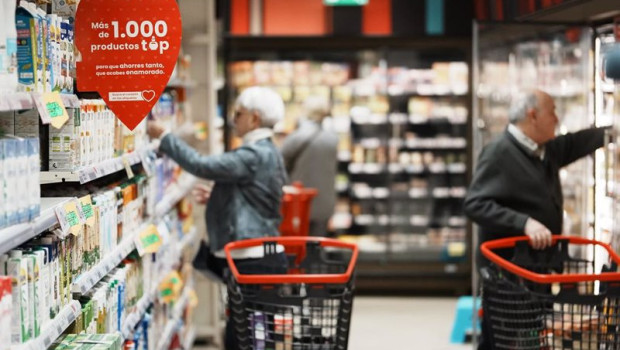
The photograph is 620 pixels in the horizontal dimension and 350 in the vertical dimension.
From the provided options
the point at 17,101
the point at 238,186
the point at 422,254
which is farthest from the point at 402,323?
the point at 17,101

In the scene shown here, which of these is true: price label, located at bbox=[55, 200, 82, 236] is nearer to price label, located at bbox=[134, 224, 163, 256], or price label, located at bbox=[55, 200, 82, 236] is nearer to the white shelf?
price label, located at bbox=[134, 224, 163, 256]

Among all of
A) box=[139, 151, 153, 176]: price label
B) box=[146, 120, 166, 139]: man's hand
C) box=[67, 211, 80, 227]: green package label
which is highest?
box=[146, 120, 166, 139]: man's hand

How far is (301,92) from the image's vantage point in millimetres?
10055

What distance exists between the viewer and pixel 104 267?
3992 mm

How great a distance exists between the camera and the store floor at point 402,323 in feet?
24.4

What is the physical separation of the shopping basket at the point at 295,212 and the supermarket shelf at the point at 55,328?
12.7ft

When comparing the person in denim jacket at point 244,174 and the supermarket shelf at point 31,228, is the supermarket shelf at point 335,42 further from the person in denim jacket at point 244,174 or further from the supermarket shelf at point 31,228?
the supermarket shelf at point 31,228

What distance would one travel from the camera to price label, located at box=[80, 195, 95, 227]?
362cm

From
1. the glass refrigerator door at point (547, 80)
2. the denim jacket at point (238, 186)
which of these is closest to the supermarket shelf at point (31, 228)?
the denim jacket at point (238, 186)

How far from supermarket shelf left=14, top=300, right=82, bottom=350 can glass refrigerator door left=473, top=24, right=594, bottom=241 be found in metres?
3.24

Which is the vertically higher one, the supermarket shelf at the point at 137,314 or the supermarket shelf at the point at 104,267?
the supermarket shelf at the point at 104,267

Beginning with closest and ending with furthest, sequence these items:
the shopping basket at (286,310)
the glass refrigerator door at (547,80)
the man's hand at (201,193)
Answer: the shopping basket at (286,310) → the man's hand at (201,193) → the glass refrigerator door at (547,80)

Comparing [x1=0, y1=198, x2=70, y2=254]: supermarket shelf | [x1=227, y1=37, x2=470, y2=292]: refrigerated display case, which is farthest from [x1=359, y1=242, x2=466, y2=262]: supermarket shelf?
[x1=0, y1=198, x2=70, y2=254]: supermarket shelf

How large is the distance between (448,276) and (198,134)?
3635mm
